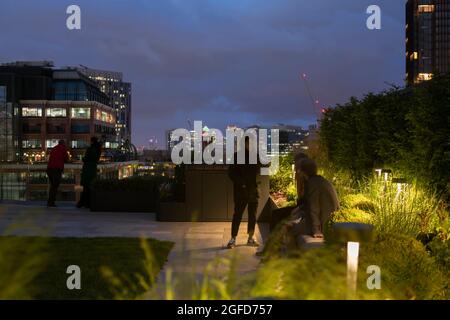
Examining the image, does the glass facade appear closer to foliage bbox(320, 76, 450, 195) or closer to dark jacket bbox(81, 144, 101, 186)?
dark jacket bbox(81, 144, 101, 186)

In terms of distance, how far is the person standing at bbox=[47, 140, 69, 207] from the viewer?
13195mm

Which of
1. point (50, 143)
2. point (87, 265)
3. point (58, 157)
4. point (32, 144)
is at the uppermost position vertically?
point (50, 143)

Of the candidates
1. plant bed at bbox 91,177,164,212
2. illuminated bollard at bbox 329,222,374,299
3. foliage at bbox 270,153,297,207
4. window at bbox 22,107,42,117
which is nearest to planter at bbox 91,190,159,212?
plant bed at bbox 91,177,164,212

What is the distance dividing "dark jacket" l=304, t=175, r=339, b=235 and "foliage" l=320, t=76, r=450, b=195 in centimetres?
197

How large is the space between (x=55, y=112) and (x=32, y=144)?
847 cm

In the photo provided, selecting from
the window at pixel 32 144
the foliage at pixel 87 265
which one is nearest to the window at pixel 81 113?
the window at pixel 32 144

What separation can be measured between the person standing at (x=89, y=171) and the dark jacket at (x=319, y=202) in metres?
7.83

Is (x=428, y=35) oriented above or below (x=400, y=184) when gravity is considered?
above

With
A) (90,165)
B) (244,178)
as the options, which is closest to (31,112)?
(90,165)

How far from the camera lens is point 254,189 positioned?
8.16 metres

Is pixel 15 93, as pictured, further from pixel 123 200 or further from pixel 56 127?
pixel 123 200

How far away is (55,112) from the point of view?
116000 mm

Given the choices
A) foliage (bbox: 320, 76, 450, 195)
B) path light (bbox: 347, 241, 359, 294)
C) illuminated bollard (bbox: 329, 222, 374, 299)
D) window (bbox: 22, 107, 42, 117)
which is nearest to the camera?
path light (bbox: 347, 241, 359, 294)
